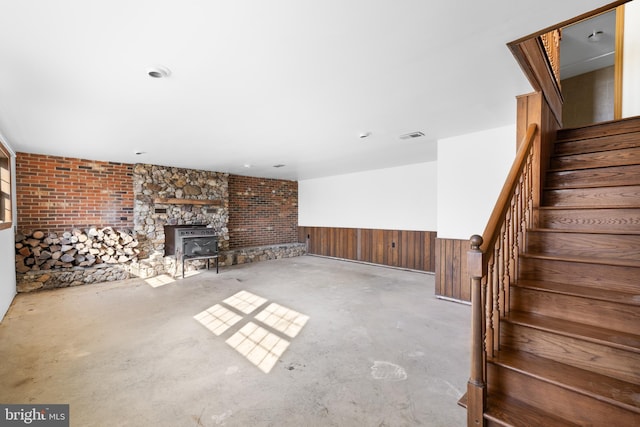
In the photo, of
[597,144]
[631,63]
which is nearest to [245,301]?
[597,144]

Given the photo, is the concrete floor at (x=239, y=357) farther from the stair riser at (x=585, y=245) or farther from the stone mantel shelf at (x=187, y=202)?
the stone mantel shelf at (x=187, y=202)

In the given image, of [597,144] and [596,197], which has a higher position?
[597,144]

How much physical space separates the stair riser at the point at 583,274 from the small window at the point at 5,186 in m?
6.10

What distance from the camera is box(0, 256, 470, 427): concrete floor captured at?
1.79m

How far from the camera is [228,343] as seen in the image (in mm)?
2707

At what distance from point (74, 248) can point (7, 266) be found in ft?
4.03

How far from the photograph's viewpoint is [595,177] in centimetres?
254

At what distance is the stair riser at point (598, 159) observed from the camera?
2.50 m

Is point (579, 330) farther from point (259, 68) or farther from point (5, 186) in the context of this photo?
point (5, 186)

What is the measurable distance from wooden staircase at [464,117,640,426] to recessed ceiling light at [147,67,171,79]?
301cm

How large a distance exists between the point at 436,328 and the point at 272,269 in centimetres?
398

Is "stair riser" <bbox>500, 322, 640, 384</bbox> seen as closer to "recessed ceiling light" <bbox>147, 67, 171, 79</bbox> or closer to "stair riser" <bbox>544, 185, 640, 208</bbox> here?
"stair riser" <bbox>544, 185, 640, 208</bbox>

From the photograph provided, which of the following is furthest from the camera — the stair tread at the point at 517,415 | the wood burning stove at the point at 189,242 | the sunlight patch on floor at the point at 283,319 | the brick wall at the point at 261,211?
the brick wall at the point at 261,211

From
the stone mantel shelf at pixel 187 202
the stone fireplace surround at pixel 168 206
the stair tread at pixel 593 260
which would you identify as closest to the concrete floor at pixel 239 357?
the stair tread at pixel 593 260
